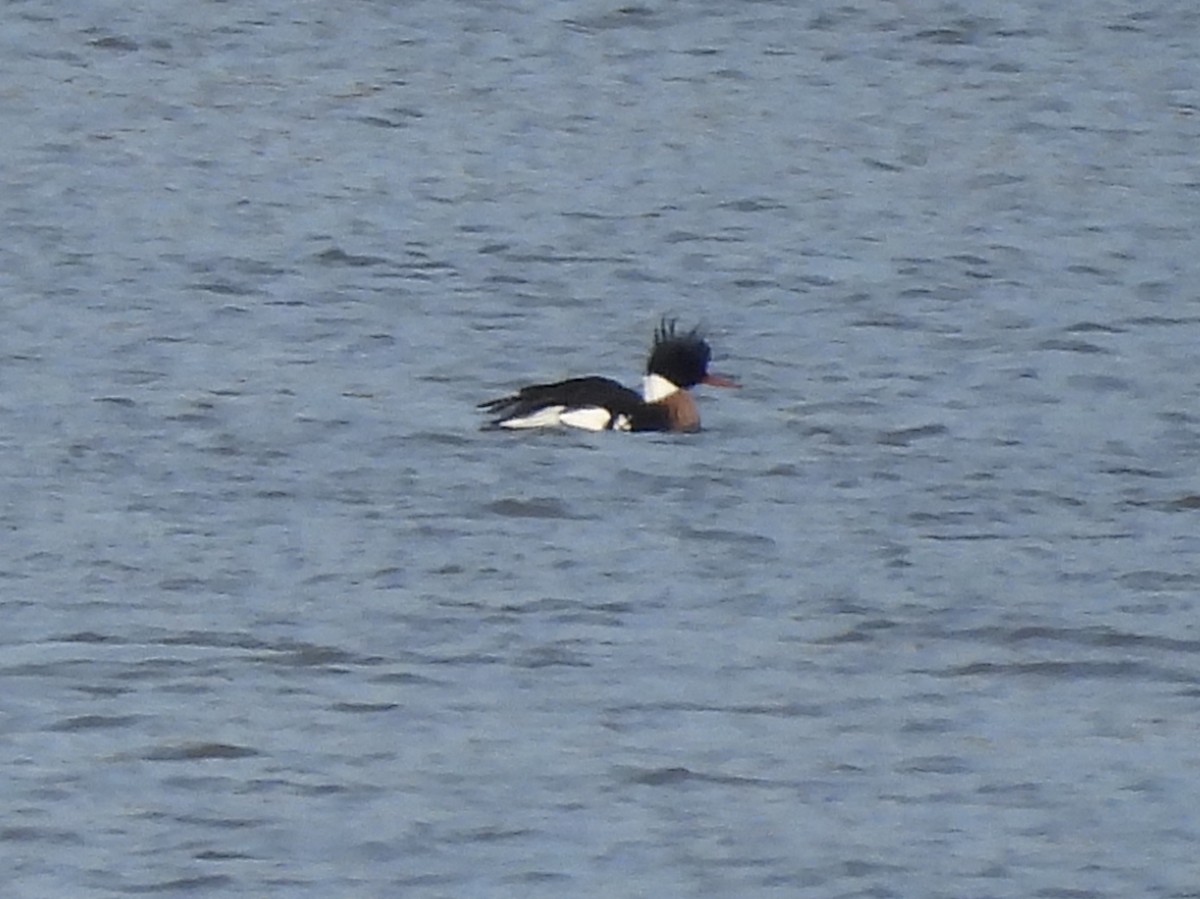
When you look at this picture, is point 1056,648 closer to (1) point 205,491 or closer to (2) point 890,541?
(2) point 890,541

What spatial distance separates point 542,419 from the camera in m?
12.3

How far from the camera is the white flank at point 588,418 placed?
40.8ft

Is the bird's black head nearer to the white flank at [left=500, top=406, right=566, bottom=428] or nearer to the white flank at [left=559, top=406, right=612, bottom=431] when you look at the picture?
the white flank at [left=559, top=406, right=612, bottom=431]

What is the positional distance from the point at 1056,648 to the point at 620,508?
2081 millimetres

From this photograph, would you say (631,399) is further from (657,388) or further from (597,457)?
(597,457)

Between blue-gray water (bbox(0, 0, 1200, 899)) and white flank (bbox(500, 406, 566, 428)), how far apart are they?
67mm

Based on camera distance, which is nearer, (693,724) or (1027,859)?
(1027,859)

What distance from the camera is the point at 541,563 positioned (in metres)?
10.6

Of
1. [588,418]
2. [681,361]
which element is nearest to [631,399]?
[588,418]

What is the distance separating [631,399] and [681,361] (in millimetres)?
341

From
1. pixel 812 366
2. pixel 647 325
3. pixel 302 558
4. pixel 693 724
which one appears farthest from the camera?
pixel 647 325

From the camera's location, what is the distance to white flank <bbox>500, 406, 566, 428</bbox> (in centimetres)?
1233

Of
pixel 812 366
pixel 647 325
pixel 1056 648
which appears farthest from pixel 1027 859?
pixel 647 325

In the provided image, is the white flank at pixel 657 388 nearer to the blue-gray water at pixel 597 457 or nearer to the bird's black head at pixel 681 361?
the bird's black head at pixel 681 361
